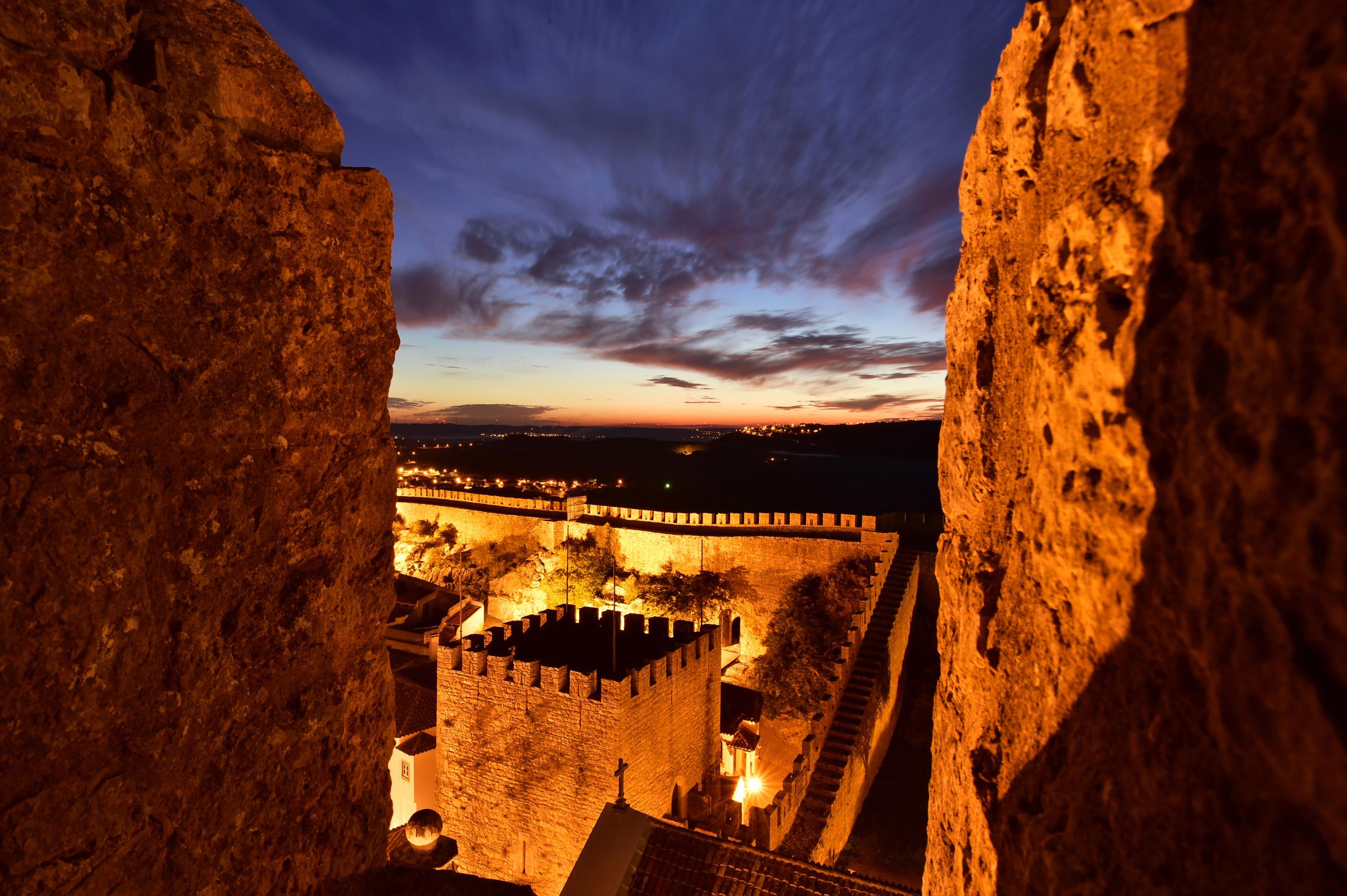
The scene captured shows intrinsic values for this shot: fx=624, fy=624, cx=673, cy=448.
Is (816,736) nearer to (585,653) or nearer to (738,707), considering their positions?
(738,707)

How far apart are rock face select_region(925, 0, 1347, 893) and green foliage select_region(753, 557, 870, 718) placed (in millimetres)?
11814

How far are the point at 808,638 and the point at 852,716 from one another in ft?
10.4

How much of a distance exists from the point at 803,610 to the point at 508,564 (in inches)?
437

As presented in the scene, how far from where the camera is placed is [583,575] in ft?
64.3

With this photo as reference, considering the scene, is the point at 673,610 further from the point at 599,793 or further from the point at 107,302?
the point at 107,302

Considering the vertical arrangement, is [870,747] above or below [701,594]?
below

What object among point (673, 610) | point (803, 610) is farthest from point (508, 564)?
point (803, 610)

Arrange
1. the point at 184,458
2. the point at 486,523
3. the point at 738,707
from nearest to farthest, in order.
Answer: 1. the point at 184,458
2. the point at 738,707
3. the point at 486,523

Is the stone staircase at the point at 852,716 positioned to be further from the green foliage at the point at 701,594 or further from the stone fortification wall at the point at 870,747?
the green foliage at the point at 701,594

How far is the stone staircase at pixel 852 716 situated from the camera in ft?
31.2

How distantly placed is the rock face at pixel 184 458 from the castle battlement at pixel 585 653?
22.3ft

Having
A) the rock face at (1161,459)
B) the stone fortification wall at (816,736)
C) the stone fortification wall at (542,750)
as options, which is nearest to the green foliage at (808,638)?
the stone fortification wall at (816,736)

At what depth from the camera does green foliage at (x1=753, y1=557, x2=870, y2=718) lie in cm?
1356

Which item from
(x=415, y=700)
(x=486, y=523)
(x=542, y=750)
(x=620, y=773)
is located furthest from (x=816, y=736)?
(x=486, y=523)
